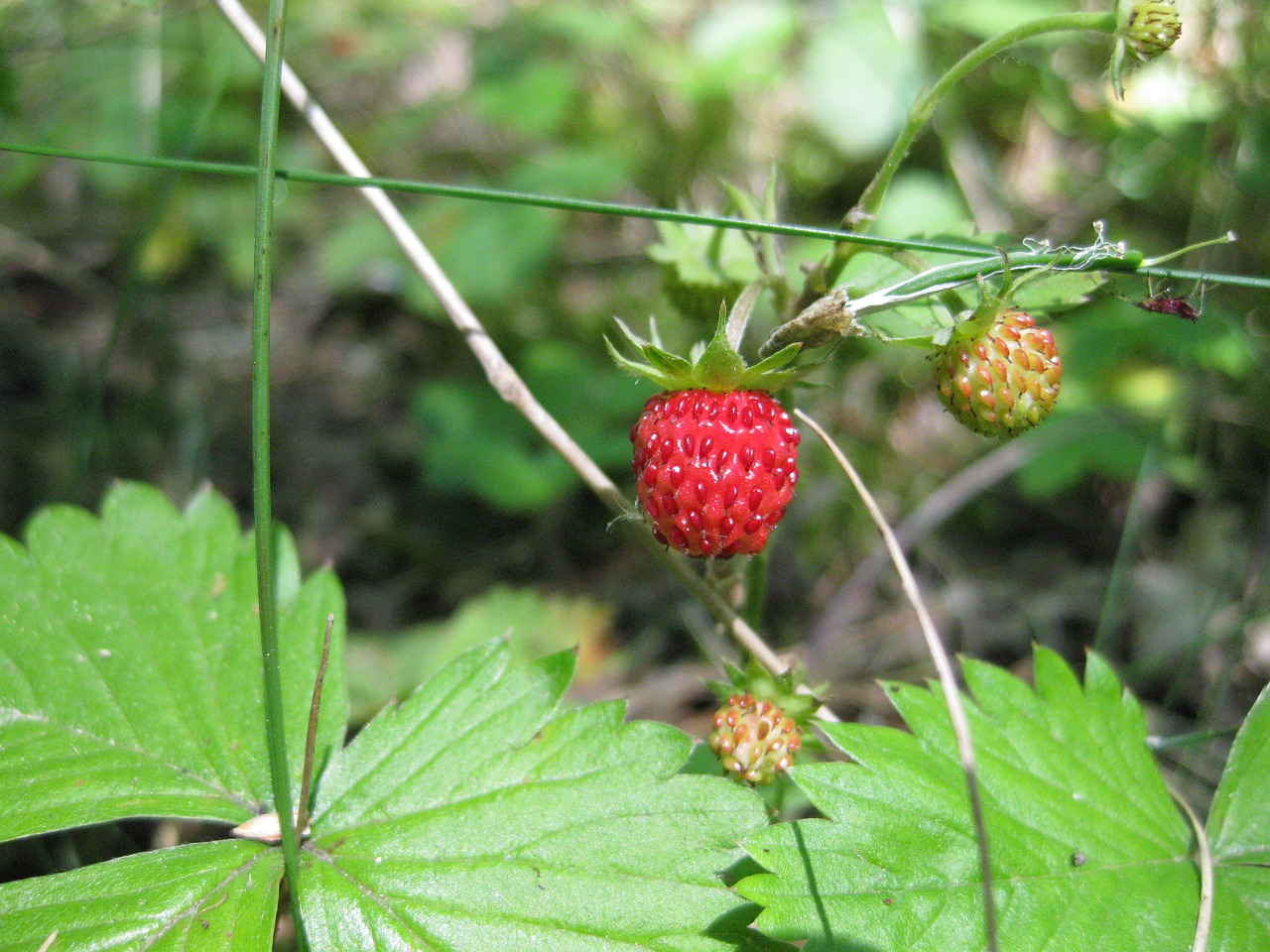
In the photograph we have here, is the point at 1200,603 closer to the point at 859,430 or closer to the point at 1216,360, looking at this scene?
the point at 1216,360

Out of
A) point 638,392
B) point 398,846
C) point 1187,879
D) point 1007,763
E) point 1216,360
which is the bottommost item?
point 1187,879

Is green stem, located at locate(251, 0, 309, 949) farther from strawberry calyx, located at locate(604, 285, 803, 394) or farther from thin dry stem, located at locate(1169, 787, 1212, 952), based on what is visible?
thin dry stem, located at locate(1169, 787, 1212, 952)

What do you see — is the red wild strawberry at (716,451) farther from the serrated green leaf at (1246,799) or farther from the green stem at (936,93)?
the serrated green leaf at (1246,799)

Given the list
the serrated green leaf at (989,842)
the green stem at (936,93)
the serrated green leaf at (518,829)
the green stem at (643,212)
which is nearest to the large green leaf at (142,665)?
the serrated green leaf at (518,829)

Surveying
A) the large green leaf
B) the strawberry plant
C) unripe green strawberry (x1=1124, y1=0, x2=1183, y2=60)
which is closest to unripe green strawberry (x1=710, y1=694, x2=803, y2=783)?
the strawberry plant

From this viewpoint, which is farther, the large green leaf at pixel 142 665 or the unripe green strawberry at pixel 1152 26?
the large green leaf at pixel 142 665

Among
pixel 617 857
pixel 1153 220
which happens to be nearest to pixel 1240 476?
pixel 1153 220

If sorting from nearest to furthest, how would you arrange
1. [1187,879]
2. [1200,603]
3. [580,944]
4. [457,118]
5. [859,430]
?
[580,944] < [1187,879] < [1200,603] < [859,430] < [457,118]

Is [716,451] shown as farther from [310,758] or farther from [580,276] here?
[580,276]
